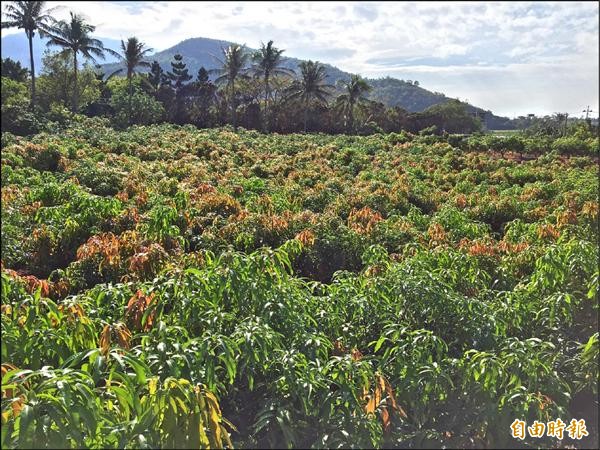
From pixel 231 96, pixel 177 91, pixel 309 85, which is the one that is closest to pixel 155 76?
pixel 177 91

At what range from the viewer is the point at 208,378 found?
2246 mm

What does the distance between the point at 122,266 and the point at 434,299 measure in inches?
121

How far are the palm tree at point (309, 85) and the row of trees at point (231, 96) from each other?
66 millimetres

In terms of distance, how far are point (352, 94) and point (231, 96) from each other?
8409mm

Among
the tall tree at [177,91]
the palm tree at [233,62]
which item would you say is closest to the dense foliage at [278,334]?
the palm tree at [233,62]

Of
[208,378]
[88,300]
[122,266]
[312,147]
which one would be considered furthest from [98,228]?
[312,147]

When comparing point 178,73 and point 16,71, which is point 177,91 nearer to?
point 178,73

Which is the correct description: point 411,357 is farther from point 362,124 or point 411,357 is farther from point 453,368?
point 362,124

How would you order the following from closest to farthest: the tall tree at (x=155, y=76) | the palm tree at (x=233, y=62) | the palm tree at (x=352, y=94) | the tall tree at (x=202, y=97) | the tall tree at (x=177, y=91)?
the palm tree at (x=233, y=62) → the palm tree at (x=352, y=94) → the tall tree at (x=177, y=91) → the tall tree at (x=202, y=97) → the tall tree at (x=155, y=76)

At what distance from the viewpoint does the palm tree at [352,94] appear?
33.2m

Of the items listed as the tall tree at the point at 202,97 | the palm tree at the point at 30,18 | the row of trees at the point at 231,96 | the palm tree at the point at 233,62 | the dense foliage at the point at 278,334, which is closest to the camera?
the dense foliage at the point at 278,334

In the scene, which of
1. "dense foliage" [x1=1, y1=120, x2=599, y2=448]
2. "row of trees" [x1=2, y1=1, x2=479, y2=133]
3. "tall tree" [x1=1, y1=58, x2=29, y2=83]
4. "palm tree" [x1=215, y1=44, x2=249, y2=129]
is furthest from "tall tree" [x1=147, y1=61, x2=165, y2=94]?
"dense foliage" [x1=1, y1=120, x2=599, y2=448]

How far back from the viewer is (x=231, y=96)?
3378 centimetres

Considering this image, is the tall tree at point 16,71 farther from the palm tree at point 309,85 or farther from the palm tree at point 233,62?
the palm tree at point 309,85
